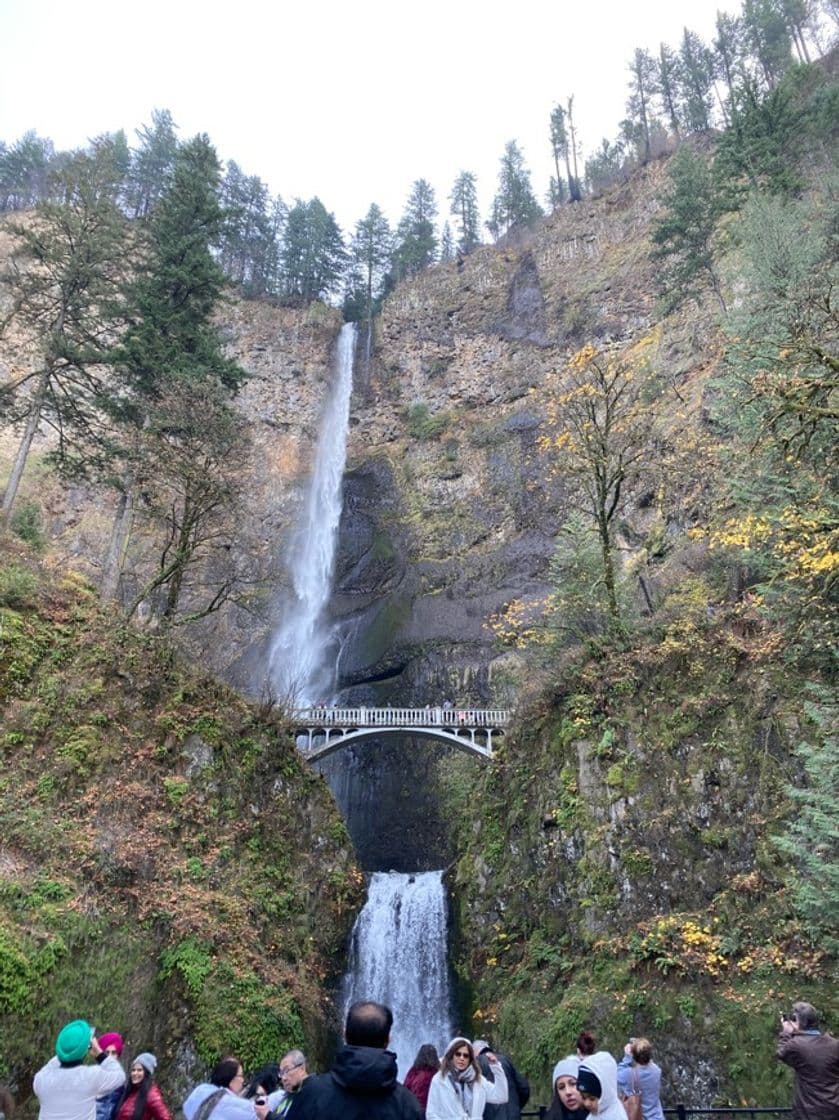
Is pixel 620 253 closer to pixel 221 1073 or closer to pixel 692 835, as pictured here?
pixel 692 835

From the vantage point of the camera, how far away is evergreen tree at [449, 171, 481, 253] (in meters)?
54.4

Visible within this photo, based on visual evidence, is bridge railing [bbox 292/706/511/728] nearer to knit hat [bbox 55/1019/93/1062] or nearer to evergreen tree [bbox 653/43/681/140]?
knit hat [bbox 55/1019/93/1062]

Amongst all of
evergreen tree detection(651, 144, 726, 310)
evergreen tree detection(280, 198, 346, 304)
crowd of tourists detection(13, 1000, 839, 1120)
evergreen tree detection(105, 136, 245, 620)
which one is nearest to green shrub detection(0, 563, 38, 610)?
evergreen tree detection(105, 136, 245, 620)

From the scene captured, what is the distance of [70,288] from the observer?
15742 mm

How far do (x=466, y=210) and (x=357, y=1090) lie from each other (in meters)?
61.4

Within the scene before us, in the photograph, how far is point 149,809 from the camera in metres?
11.3

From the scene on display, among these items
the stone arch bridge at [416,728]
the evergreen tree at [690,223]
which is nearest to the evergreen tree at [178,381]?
the stone arch bridge at [416,728]

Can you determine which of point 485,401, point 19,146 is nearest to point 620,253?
point 485,401

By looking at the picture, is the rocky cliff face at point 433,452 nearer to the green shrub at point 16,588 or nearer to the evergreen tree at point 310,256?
the evergreen tree at point 310,256

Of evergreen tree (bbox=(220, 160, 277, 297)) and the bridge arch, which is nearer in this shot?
the bridge arch

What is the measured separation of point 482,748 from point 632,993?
13.1 metres

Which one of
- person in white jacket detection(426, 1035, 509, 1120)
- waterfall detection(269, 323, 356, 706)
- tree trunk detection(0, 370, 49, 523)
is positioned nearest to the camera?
person in white jacket detection(426, 1035, 509, 1120)

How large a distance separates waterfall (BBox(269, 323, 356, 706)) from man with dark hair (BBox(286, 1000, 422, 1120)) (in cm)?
2289

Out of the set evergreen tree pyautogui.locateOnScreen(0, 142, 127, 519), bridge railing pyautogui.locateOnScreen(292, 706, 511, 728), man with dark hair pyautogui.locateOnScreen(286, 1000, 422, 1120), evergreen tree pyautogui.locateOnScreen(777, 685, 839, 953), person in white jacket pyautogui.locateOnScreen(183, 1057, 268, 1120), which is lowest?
person in white jacket pyautogui.locateOnScreen(183, 1057, 268, 1120)
